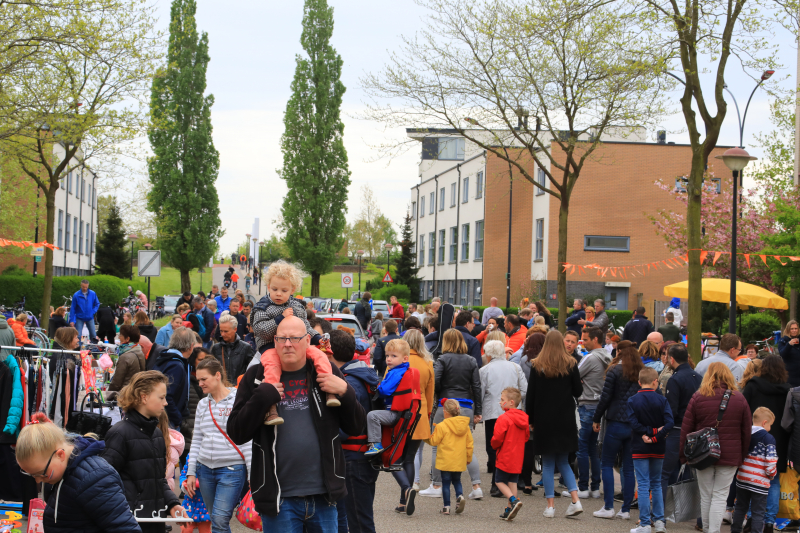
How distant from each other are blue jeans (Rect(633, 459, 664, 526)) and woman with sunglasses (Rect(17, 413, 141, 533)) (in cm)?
556

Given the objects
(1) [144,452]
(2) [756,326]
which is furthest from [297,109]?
(1) [144,452]

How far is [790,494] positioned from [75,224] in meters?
54.5

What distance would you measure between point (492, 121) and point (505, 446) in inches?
611

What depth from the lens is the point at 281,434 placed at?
3.86 meters

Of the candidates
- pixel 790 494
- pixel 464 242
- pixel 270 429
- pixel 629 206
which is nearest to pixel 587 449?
pixel 790 494

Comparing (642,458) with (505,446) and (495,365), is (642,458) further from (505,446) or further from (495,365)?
(495,365)

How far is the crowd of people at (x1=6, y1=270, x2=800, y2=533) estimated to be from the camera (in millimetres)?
3850

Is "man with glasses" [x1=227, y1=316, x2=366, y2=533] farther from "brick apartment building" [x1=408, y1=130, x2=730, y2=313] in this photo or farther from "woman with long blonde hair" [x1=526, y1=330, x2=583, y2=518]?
"brick apartment building" [x1=408, y1=130, x2=730, y2=313]

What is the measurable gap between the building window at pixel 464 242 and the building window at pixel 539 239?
8.10 metres

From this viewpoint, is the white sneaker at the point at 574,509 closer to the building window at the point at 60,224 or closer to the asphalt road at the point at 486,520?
the asphalt road at the point at 486,520

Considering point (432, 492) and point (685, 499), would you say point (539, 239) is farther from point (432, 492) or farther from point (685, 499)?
point (685, 499)

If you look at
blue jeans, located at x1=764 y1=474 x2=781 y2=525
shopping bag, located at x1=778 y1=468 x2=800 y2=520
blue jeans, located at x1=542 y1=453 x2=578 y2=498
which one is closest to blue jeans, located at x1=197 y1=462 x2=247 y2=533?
blue jeans, located at x1=542 y1=453 x2=578 y2=498

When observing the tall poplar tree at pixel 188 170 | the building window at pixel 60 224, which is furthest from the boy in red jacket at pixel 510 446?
the building window at pixel 60 224

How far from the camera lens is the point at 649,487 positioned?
307 inches
